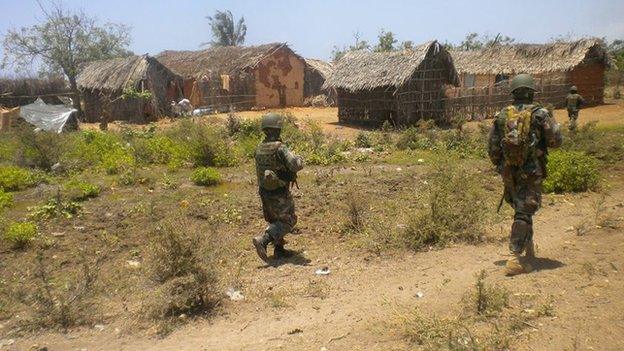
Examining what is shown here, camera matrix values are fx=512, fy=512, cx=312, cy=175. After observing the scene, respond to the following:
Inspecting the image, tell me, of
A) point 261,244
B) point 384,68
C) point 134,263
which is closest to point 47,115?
point 384,68

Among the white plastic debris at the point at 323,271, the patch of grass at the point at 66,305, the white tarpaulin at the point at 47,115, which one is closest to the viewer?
the patch of grass at the point at 66,305

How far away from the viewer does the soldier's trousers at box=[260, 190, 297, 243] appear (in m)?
5.55

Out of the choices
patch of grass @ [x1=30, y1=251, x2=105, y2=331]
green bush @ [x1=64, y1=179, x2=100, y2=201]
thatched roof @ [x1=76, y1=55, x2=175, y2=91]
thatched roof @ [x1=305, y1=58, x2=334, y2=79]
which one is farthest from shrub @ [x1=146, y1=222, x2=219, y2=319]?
thatched roof @ [x1=305, y1=58, x2=334, y2=79]

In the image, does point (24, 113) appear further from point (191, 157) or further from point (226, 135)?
point (191, 157)

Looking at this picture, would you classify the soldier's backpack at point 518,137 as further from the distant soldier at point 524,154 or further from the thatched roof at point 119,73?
the thatched roof at point 119,73

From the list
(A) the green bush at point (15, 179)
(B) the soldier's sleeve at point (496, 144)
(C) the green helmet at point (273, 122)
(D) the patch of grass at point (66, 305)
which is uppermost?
(C) the green helmet at point (273, 122)

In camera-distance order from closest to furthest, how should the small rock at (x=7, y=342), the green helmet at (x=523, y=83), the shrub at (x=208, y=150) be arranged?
the small rock at (x=7, y=342)
the green helmet at (x=523, y=83)
the shrub at (x=208, y=150)

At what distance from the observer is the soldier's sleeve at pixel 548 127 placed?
182 inches

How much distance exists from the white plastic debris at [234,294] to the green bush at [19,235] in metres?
3.13

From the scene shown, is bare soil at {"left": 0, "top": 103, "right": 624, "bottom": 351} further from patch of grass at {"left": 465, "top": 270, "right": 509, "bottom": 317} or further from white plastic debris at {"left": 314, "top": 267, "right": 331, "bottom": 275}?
patch of grass at {"left": 465, "top": 270, "right": 509, "bottom": 317}

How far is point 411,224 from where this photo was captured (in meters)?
5.86

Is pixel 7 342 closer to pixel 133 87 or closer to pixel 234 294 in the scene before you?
pixel 234 294

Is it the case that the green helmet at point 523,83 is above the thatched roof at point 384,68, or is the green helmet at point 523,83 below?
below

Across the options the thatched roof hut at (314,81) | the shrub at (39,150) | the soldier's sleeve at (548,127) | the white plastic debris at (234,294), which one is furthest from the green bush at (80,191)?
the thatched roof hut at (314,81)
